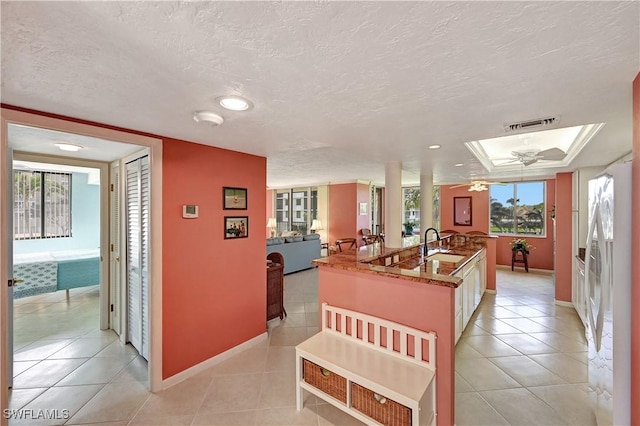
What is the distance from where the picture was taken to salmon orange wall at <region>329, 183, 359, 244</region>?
290 inches

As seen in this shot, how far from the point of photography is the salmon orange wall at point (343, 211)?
7.36 metres

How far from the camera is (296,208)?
885 cm

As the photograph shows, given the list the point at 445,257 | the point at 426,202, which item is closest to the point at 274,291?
the point at 445,257

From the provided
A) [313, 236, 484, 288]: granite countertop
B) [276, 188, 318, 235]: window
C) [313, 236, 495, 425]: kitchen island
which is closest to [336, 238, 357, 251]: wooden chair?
[276, 188, 318, 235]: window

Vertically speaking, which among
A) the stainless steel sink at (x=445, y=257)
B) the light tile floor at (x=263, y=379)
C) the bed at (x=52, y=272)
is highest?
the stainless steel sink at (x=445, y=257)

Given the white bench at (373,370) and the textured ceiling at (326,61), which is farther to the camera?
the white bench at (373,370)

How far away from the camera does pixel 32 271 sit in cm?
387

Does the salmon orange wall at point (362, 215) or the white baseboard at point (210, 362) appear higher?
the salmon orange wall at point (362, 215)

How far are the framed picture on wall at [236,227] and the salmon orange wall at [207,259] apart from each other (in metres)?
0.05

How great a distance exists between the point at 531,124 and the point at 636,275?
1142 millimetres

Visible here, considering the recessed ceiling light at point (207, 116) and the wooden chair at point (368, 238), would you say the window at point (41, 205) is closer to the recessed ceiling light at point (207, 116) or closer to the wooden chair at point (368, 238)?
the recessed ceiling light at point (207, 116)

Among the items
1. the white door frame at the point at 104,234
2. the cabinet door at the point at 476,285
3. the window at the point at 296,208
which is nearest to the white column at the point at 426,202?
the cabinet door at the point at 476,285

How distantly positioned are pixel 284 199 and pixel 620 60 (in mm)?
8425

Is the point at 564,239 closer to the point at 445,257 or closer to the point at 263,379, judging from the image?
the point at 445,257
